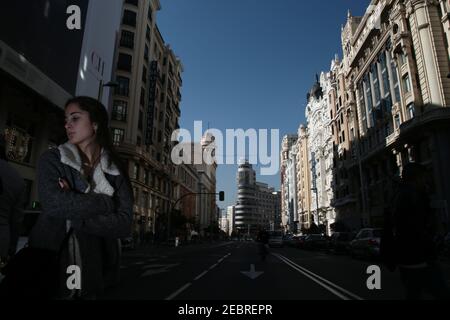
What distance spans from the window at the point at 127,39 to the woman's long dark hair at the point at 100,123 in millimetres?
40819

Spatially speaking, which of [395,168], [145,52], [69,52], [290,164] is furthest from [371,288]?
[290,164]

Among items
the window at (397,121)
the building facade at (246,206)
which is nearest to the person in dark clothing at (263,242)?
the window at (397,121)

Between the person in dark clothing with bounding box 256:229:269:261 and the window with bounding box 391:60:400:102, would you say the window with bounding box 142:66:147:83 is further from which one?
the person in dark clothing with bounding box 256:229:269:261

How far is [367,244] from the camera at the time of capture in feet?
51.4

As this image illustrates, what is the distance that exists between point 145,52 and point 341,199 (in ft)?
124

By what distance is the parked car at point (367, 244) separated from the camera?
14.8 meters

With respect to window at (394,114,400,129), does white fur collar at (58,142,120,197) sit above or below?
below

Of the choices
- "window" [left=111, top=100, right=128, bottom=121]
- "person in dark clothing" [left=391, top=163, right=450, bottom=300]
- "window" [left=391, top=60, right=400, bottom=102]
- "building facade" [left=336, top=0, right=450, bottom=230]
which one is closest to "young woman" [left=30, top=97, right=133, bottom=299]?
"person in dark clothing" [left=391, top=163, right=450, bottom=300]

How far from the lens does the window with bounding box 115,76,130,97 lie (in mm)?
37531

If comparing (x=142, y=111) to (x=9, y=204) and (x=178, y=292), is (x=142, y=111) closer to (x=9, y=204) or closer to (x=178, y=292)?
(x=178, y=292)

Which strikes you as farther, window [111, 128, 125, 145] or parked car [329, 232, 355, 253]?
window [111, 128, 125, 145]

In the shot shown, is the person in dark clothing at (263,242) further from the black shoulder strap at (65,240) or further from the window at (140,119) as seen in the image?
the window at (140,119)

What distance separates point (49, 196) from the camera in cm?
142

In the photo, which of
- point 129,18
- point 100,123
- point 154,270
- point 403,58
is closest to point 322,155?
point 403,58
